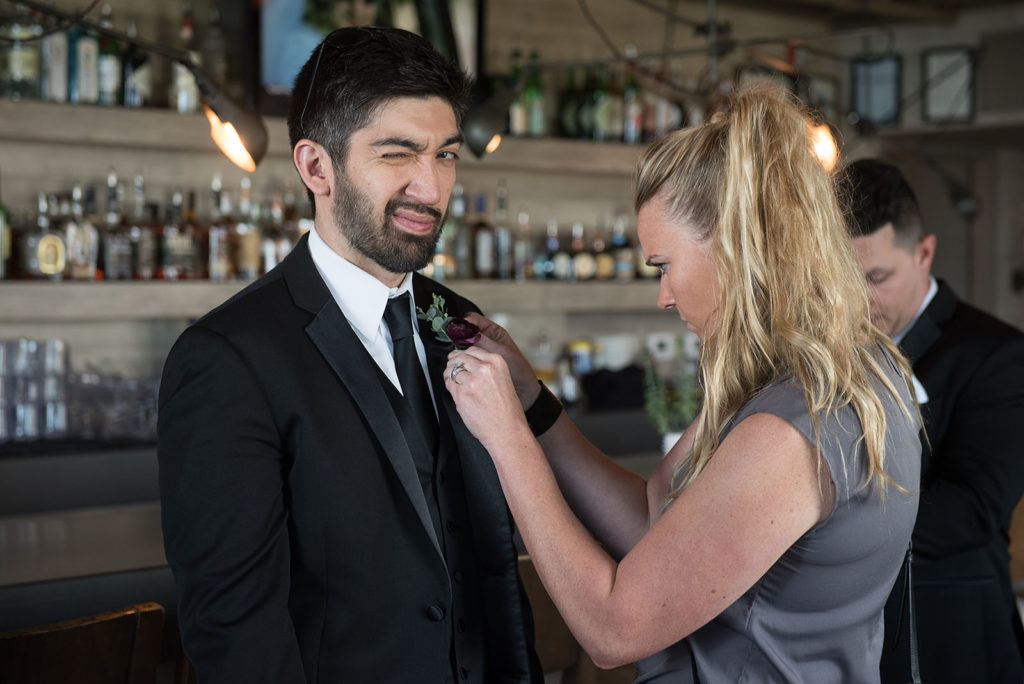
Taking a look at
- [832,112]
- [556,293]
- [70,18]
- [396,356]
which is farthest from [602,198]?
[396,356]

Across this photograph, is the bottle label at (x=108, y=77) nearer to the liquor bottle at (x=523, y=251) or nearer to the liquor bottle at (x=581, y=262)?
the liquor bottle at (x=523, y=251)

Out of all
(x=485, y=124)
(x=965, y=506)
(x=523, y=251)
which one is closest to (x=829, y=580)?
(x=965, y=506)

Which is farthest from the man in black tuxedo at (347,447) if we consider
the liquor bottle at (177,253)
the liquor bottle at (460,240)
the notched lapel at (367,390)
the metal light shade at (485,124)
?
the liquor bottle at (460,240)

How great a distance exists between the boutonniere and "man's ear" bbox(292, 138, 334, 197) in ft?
0.70

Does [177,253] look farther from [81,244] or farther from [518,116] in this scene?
[518,116]

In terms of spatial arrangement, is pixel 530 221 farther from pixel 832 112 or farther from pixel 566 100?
pixel 832 112

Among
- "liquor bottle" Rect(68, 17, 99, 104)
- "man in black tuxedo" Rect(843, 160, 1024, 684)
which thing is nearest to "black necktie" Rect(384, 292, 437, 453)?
"man in black tuxedo" Rect(843, 160, 1024, 684)

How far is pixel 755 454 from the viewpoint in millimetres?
1090

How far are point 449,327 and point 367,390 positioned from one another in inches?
6.7

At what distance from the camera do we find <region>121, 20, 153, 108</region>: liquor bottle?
335cm

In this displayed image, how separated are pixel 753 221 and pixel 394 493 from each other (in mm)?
540

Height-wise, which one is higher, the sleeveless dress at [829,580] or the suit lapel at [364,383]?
the suit lapel at [364,383]

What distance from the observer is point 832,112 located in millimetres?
5527

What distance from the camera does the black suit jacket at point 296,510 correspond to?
1.09 meters
